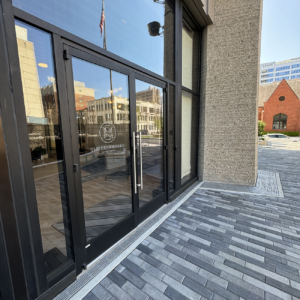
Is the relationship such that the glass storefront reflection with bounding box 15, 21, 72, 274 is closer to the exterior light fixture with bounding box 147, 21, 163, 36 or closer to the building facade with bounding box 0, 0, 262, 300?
the building facade with bounding box 0, 0, 262, 300

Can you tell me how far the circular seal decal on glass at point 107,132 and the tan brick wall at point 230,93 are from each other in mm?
3205

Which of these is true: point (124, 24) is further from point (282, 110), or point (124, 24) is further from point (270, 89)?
point (270, 89)

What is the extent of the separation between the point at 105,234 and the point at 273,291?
1.80 m

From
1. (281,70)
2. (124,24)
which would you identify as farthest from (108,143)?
(281,70)

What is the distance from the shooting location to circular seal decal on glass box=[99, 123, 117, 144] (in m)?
1.97

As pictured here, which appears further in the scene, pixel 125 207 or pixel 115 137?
pixel 125 207

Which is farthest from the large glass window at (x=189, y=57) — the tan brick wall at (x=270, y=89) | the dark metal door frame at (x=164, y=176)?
the tan brick wall at (x=270, y=89)

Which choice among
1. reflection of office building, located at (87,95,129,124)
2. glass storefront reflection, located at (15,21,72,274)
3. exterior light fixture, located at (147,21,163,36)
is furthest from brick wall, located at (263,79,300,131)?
glass storefront reflection, located at (15,21,72,274)

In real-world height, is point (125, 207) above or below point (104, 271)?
above

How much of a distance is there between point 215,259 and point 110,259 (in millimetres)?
1227

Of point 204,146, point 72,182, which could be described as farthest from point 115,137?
point 204,146

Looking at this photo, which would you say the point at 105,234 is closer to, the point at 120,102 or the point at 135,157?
the point at 135,157

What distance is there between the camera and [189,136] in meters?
4.41

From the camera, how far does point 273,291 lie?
61.2 inches
